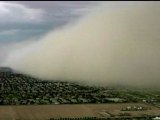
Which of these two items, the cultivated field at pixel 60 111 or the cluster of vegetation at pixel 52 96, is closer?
the cultivated field at pixel 60 111

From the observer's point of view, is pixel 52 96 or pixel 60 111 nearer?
pixel 60 111

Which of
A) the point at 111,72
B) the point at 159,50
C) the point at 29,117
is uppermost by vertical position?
the point at 159,50

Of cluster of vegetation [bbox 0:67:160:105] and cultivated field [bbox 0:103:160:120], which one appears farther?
cluster of vegetation [bbox 0:67:160:105]

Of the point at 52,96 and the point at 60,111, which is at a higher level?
the point at 52,96

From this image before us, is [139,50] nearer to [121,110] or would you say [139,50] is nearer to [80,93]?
[80,93]

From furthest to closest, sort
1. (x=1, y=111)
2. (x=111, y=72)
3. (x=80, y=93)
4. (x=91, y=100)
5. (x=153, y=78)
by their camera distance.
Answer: (x=111, y=72) < (x=153, y=78) < (x=80, y=93) < (x=91, y=100) < (x=1, y=111)

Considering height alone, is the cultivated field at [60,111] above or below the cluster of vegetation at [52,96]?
below

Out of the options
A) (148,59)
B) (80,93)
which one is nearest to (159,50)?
(148,59)

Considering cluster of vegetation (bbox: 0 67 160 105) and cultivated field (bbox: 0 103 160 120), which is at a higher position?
cluster of vegetation (bbox: 0 67 160 105)
